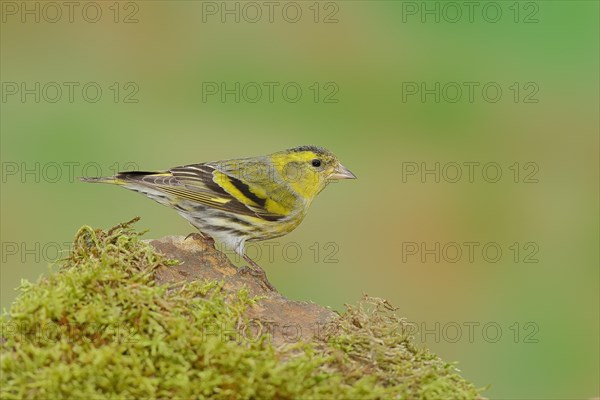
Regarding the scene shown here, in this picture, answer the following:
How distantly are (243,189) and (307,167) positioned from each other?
2.78 feet

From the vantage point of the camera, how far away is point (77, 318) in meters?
4.24

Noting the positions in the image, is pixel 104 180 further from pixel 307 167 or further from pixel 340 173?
pixel 340 173

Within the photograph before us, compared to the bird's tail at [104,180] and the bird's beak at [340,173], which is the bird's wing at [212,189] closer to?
the bird's tail at [104,180]

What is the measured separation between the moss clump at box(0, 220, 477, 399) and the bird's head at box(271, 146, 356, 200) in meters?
3.82

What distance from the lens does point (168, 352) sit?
4086 millimetres

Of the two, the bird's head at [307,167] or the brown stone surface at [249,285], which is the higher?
the bird's head at [307,167]

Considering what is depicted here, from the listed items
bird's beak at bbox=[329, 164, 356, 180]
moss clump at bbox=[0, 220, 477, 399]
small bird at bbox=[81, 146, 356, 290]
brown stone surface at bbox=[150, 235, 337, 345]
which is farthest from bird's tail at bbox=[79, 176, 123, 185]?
moss clump at bbox=[0, 220, 477, 399]

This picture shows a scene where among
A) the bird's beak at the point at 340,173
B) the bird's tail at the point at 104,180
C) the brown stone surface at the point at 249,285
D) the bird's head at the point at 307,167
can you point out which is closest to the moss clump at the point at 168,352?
the brown stone surface at the point at 249,285

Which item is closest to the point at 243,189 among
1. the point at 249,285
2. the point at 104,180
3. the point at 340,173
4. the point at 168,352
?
the point at 340,173

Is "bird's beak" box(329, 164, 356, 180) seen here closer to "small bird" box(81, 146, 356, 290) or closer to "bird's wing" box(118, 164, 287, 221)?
"small bird" box(81, 146, 356, 290)

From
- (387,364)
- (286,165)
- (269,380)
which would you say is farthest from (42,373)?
(286,165)

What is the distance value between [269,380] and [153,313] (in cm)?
80

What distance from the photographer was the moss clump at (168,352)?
3971mm

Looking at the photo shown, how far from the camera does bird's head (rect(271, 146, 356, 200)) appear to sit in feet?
28.4
